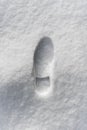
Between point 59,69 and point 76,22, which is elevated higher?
point 76,22

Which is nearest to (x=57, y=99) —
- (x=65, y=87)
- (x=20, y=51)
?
(x=65, y=87)

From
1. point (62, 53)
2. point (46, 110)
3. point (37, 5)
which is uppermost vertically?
point (37, 5)

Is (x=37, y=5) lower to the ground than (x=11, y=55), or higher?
higher

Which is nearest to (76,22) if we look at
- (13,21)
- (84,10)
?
(84,10)

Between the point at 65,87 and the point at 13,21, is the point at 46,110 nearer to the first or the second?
the point at 65,87

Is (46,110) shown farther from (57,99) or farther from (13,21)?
(13,21)
